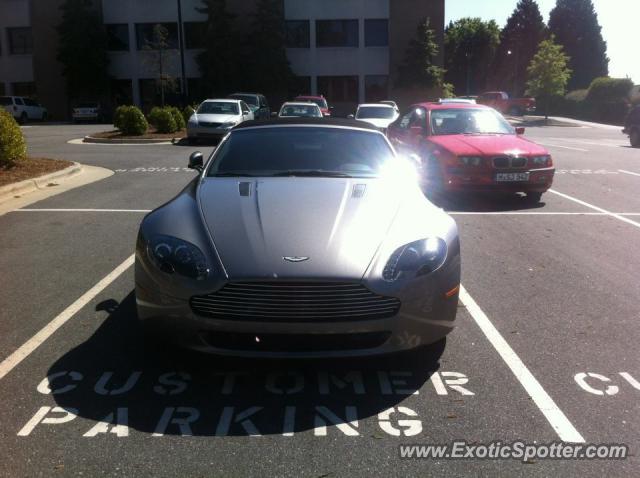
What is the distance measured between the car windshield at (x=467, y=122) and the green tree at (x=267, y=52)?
3651 cm

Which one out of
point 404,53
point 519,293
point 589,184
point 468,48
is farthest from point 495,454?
point 468,48

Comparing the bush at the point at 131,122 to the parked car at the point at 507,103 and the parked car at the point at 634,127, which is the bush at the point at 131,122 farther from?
the parked car at the point at 507,103

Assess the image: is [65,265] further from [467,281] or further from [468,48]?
[468,48]

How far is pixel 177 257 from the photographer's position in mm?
3895

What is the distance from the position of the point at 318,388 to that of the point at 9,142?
1050cm

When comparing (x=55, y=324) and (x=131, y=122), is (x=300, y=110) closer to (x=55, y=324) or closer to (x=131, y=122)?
(x=131, y=122)

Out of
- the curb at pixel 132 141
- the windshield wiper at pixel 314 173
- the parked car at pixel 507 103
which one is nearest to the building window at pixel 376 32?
the parked car at pixel 507 103

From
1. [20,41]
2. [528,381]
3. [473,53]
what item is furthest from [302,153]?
[473,53]

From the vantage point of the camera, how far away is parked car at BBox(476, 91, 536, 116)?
5309 centimetres

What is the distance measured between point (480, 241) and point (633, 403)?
4202 mm

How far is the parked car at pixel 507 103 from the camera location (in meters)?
53.1

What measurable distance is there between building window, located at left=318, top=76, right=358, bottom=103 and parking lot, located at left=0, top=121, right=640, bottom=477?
142ft

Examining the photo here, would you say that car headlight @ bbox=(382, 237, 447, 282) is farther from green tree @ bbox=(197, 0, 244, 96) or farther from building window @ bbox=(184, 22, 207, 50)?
building window @ bbox=(184, 22, 207, 50)

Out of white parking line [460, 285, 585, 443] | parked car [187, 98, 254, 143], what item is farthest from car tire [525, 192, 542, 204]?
parked car [187, 98, 254, 143]
